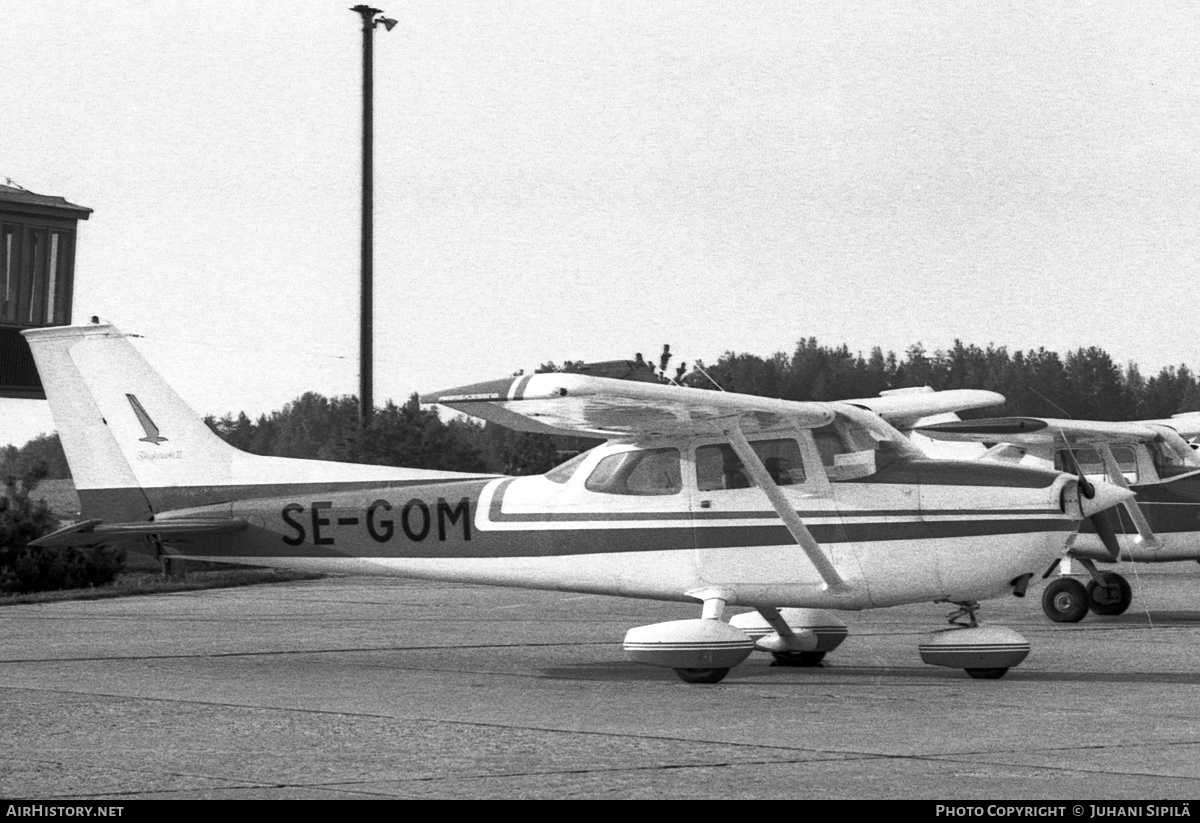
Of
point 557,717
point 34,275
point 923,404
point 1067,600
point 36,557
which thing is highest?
point 34,275

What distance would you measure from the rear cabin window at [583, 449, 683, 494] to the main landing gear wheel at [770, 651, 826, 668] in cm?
163

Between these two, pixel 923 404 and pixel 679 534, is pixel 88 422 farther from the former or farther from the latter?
pixel 923 404

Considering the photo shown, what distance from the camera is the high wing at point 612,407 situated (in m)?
10.0

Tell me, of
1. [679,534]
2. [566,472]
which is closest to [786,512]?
[679,534]

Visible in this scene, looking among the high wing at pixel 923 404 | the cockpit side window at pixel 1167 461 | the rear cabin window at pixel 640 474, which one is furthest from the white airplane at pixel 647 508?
the cockpit side window at pixel 1167 461

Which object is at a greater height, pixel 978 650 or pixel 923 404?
pixel 923 404

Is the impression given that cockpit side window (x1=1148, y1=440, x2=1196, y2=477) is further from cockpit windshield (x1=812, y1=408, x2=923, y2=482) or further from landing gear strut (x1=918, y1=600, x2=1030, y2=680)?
landing gear strut (x1=918, y1=600, x2=1030, y2=680)

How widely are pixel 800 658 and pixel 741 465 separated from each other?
169cm

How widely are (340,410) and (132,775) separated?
90.0 meters

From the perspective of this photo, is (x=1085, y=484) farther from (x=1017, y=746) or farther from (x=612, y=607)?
(x=612, y=607)

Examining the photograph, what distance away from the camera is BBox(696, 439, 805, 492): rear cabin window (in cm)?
1188

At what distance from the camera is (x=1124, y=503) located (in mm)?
17469

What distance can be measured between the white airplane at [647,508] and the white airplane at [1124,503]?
179 inches

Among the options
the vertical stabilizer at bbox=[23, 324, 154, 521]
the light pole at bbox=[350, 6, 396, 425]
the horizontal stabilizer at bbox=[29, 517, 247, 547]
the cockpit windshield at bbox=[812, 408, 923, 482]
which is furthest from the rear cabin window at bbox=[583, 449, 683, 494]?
the light pole at bbox=[350, 6, 396, 425]
